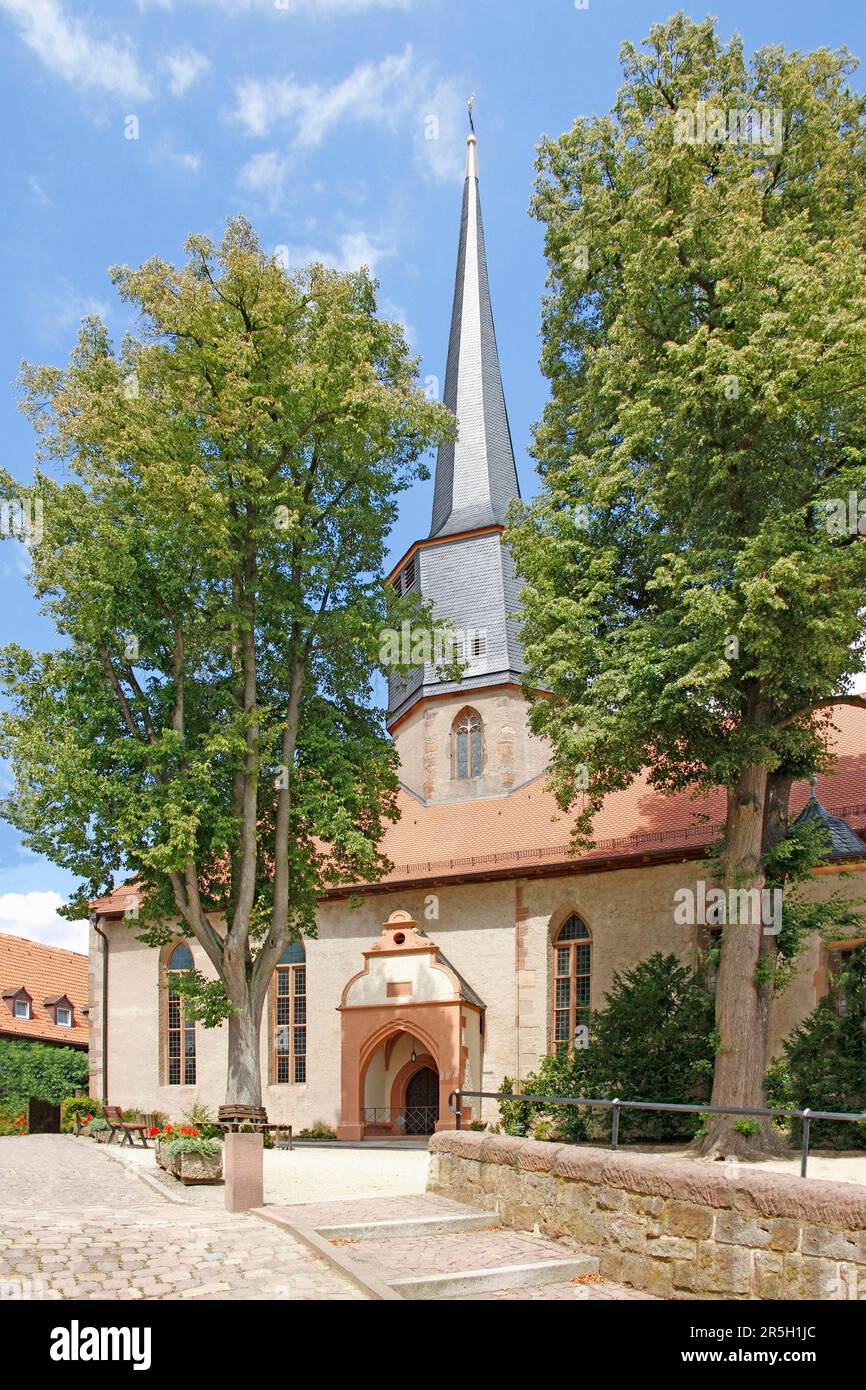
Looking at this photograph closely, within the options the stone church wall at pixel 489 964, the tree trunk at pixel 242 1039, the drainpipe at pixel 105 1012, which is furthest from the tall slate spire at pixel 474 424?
the tree trunk at pixel 242 1039

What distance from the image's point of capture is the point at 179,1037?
28.5 metres

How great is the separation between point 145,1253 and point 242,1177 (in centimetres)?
256

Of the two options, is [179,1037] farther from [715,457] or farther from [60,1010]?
[715,457]

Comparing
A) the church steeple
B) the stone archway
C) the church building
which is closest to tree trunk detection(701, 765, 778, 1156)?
the church building

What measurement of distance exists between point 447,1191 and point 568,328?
1316cm

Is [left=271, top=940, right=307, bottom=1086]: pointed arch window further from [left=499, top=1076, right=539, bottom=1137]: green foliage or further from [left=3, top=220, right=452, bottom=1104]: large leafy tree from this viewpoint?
[left=3, top=220, right=452, bottom=1104]: large leafy tree

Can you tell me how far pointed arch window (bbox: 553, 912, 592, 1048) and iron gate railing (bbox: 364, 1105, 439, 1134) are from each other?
3.52 m

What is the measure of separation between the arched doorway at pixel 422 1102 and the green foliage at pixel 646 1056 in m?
4.03

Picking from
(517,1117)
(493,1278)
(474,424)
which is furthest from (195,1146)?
(474,424)

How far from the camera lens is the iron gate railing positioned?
973 inches

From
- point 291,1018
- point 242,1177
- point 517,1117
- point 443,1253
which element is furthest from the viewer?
point 291,1018

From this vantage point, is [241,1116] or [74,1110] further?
[74,1110]
